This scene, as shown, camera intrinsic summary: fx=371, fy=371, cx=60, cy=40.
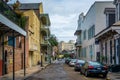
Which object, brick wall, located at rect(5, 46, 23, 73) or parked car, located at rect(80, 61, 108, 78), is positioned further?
brick wall, located at rect(5, 46, 23, 73)

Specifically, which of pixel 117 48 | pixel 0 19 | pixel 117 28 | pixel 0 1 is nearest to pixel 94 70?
pixel 117 28

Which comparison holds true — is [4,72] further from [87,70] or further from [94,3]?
[94,3]

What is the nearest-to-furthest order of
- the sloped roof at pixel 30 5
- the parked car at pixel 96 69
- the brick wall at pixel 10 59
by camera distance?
the parked car at pixel 96 69
the brick wall at pixel 10 59
the sloped roof at pixel 30 5

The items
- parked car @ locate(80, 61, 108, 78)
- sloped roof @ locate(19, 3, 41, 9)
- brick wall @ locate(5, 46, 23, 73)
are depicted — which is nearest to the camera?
parked car @ locate(80, 61, 108, 78)

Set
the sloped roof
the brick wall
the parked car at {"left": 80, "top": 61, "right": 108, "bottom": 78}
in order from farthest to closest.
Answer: the sloped roof < the brick wall < the parked car at {"left": 80, "top": 61, "right": 108, "bottom": 78}

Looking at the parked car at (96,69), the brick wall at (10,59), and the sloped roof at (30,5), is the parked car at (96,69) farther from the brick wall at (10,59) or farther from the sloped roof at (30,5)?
the sloped roof at (30,5)

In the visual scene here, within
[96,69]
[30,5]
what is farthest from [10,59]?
[30,5]

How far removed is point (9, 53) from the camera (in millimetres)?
36344

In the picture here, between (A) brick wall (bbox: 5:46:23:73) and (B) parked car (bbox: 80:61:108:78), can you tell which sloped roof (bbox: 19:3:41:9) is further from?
(B) parked car (bbox: 80:61:108:78)

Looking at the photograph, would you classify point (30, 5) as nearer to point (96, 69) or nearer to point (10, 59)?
point (10, 59)

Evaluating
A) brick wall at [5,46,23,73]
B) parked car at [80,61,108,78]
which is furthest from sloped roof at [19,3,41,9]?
parked car at [80,61,108,78]

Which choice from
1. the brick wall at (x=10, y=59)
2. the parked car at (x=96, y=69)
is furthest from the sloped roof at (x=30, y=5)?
the parked car at (x=96, y=69)

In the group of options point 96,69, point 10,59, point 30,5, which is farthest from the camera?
point 30,5

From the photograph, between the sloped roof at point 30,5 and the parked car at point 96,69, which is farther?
the sloped roof at point 30,5
